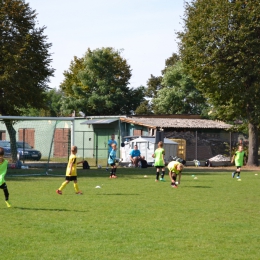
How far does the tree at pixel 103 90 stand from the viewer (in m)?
76.9

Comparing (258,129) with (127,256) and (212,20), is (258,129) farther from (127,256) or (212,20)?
(127,256)

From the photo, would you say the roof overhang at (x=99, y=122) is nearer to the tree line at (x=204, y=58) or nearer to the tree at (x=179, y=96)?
the tree line at (x=204, y=58)

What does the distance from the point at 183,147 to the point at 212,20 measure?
11115 millimetres

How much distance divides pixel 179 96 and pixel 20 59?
41.0 meters

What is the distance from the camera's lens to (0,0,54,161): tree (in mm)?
37906

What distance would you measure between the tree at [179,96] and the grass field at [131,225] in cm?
5535

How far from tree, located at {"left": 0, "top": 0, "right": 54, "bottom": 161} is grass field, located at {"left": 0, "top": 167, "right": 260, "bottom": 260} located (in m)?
16.9

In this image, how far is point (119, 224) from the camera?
1334 cm

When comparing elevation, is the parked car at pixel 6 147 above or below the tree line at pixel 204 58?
below

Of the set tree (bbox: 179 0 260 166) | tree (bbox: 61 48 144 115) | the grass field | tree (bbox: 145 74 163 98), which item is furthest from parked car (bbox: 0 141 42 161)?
tree (bbox: 145 74 163 98)

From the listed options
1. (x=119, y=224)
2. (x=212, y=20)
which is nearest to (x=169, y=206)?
(x=119, y=224)

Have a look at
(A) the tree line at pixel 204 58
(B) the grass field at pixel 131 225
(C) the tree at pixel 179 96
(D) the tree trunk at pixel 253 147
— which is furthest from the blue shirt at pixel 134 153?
(C) the tree at pixel 179 96

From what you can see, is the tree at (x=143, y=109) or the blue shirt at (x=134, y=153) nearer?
the blue shirt at (x=134, y=153)

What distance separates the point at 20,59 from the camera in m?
38.2
